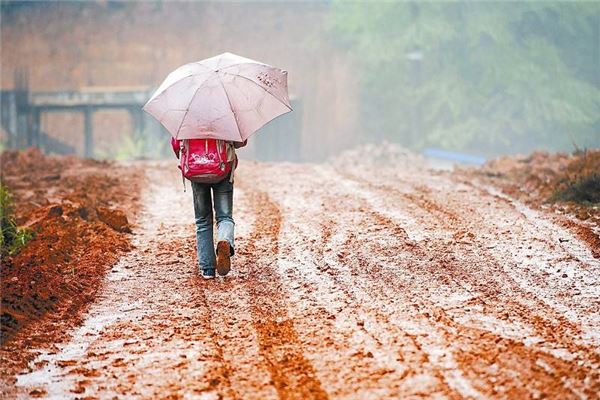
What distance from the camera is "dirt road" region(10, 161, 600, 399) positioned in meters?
4.49

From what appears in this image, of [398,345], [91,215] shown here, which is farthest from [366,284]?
[91,215]

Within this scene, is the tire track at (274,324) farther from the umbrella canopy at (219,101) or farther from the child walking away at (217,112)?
the umbrella canopy at (219,101)

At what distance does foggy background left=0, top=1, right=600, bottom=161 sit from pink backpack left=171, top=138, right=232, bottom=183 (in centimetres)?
1735

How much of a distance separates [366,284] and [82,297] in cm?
234

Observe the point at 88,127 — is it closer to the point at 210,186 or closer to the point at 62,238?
the point at 62,238

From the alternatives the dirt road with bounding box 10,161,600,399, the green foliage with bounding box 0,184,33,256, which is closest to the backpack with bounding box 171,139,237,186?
the dirt road with bounding box 10,161,600,399

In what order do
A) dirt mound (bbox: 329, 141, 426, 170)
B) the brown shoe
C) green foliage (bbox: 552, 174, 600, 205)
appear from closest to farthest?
the brown shoe < green foliage (bbox: 552, 174, 600, 205) < dirt mound (bbox: 329, 141, 426, 170)

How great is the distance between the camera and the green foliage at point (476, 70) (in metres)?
25.5

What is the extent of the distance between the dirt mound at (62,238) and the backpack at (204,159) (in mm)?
1333

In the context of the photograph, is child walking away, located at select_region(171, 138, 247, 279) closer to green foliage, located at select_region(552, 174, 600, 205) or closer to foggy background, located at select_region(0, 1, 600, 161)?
green foliage, located at select_region(552, 174, 600, 205)

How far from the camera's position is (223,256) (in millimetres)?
6629

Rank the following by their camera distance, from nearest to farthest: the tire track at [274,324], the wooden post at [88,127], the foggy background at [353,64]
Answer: the tire track at [274,324], the wooden post at [88,127], the foggy background at [353,64]

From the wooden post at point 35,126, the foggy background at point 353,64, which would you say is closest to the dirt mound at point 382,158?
the foggy background at point 353,64

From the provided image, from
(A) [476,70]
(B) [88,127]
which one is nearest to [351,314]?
(B) [88,127]
